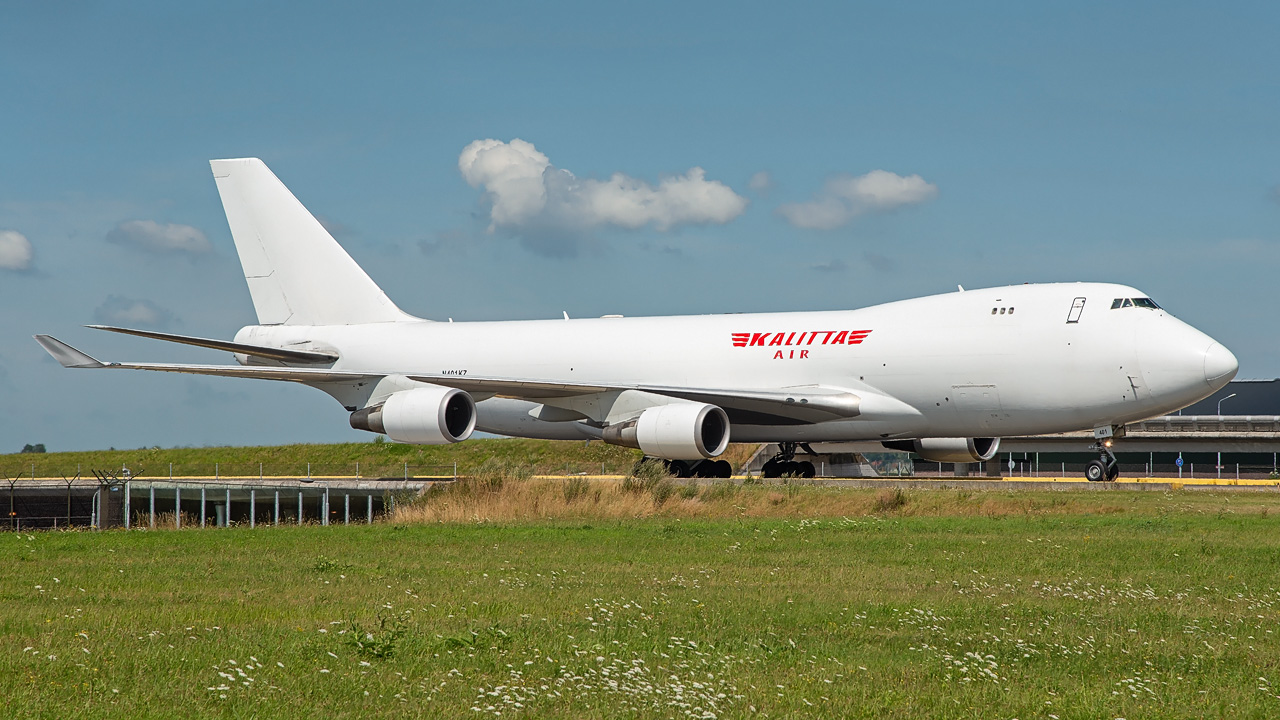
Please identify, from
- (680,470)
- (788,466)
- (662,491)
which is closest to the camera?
(662,491)

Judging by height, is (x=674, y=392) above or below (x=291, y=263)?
below

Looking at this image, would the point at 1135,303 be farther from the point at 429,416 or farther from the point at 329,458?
the point at 329,458

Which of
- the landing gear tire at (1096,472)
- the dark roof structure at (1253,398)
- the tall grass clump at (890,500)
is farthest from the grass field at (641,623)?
the dark roof structure at (1253,398)

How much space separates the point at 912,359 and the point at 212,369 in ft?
59.9

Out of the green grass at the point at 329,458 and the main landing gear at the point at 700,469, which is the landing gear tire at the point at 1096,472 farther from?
the green grass at the point at 329,458

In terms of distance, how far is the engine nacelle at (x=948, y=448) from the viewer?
1282 inches

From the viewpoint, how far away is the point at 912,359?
1123 inches

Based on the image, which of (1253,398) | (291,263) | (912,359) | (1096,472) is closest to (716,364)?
(912,359)

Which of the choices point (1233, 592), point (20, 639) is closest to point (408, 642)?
point (20, 639)

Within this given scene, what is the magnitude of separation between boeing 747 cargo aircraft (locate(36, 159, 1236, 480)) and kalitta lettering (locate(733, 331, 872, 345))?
0.19 ft

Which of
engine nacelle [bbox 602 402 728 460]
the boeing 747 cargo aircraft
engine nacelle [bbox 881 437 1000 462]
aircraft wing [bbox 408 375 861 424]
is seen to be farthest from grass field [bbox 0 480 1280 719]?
engine nacelle [bbox 881 437 1000 462]

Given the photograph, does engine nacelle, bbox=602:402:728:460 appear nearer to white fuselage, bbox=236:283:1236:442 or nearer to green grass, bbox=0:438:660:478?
white fuselage, bbox=236:283:1236:442

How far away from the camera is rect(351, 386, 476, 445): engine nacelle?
97.8 feet

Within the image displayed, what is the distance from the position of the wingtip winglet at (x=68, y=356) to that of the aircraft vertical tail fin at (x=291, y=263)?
30.4ft
